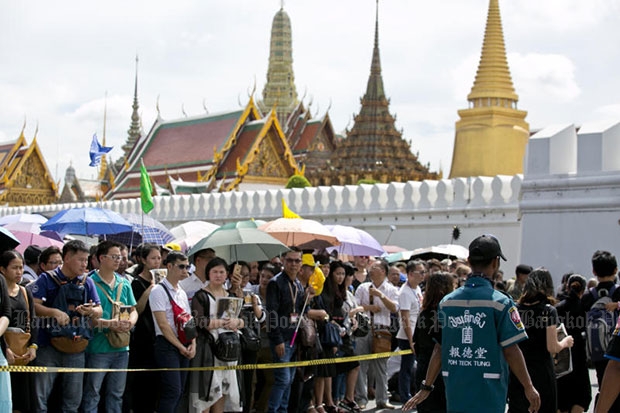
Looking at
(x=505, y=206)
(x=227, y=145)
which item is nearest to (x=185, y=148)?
(x=227, y=145)

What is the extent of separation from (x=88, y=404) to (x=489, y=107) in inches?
1468

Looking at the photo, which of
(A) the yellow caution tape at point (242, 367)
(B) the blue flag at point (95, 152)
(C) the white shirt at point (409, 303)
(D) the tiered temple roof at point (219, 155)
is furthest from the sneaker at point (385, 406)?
(D) the tiered temple roof at point (219, 155)

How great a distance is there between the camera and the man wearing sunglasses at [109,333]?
6.91 m

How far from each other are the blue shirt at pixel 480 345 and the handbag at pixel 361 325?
445 centimetres

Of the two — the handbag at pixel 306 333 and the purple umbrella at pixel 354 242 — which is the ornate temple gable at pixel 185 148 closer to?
the purple umbrella at pixel 354 242

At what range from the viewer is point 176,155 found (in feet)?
143

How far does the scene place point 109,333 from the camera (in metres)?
6.90

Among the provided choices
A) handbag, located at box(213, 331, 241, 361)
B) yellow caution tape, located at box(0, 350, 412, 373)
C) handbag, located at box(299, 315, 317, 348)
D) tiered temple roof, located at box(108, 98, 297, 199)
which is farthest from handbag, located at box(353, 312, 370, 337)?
tiered temple roof, located at box(108, 98, 297, 199)

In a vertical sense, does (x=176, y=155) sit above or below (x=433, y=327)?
above

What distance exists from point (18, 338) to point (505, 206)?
14398mm

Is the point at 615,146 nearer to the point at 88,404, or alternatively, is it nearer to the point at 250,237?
the point at 250,237

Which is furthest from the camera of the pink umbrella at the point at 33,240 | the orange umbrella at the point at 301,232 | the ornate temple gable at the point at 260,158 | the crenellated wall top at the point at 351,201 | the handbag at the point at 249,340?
the ornate temple gable at the point at 260,158

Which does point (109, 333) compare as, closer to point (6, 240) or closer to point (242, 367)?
point (6, 240)

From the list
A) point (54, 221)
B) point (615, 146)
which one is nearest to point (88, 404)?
point (54, 221)
